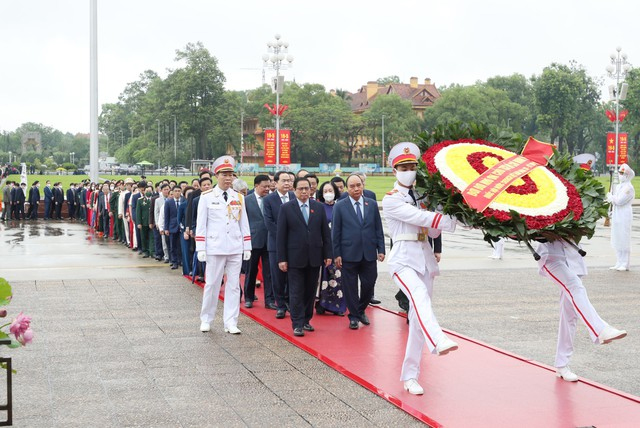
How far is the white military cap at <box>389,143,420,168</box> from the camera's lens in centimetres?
689

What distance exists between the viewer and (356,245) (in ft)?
31.6

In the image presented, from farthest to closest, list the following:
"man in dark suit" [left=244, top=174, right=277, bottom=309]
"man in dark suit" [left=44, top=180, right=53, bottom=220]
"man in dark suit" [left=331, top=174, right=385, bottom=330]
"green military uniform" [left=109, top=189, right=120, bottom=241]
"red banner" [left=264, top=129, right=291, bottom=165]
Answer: "red banner" [left=264, top=129, right=291, bottom=165]
"man in dark suit" [left=44, top=180, right=53, bottom=220]
"green military uniform" [left=109, top=189, right=120, bottom=241]
"man in dark suit" [left=244, top=174, right=277, bottom=309]
"man in dark suit" [left=331, top=174, right=385, bottom=330]

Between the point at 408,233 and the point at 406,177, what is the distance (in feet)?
1.59

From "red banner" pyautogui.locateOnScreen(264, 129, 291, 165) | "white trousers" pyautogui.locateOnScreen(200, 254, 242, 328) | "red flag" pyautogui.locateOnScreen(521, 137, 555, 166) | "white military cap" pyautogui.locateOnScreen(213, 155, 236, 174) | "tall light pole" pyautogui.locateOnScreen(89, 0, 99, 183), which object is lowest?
"white trousers" pyautogui.locateOnScreen(200, 254, 242, 328)

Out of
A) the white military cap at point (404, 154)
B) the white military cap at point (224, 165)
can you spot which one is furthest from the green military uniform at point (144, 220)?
the white military cap at point (404, 154)

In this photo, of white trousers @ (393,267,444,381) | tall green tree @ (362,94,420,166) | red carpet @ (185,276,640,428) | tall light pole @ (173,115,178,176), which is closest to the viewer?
red carpet @ (185,276,640,428)

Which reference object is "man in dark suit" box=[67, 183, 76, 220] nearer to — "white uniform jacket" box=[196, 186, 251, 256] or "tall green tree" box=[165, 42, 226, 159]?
"white uniform jacket" box=[196, 186, 251, 256]

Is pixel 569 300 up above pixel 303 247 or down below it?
below

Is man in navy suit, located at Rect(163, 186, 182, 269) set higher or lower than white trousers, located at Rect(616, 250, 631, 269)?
higher

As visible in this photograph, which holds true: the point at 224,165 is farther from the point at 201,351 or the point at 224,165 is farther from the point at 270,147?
the point at 270,147

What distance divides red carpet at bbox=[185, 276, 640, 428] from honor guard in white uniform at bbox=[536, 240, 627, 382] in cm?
26

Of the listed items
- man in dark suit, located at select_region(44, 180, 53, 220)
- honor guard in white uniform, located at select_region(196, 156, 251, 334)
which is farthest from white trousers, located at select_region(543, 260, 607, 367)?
man in dark suit, located at select_region(44, 180, 53, 220)

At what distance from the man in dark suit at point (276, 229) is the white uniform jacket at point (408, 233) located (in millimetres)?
3676

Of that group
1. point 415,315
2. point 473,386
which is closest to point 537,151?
point 415,315
